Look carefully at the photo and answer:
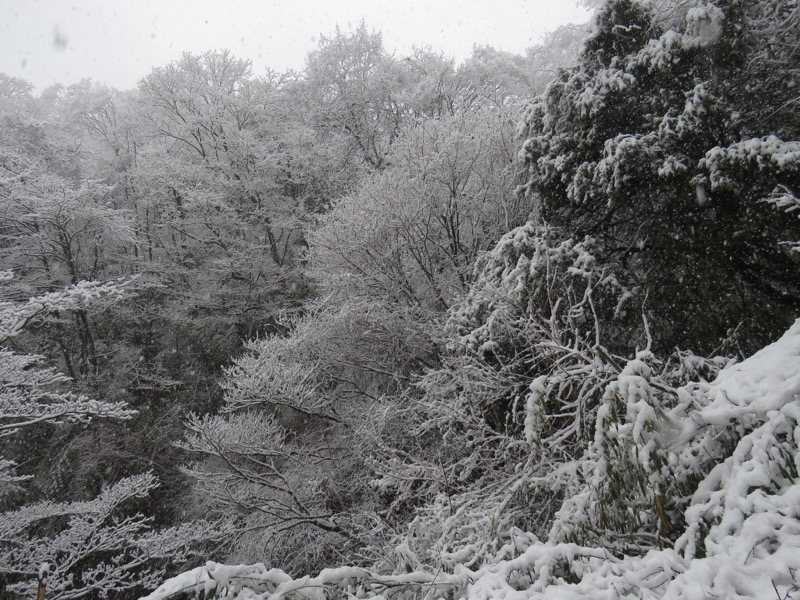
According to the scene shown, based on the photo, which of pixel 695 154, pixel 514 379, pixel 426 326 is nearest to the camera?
pixel 695 154

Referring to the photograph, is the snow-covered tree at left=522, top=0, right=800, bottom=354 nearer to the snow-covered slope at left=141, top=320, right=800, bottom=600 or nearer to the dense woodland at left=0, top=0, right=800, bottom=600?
the dense woodland at left=0, top=0, right=800, bottom=600

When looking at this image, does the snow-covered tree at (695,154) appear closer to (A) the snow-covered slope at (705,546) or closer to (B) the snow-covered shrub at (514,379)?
(B) the snow-covered shrub at (514,379)

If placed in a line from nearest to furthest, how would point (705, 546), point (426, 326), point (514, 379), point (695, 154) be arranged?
point (705, 546)
point (695, 154)
point (514, 379)
point (426, 326)

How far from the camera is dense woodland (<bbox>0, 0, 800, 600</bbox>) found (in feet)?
6.32

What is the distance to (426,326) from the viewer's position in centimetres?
847

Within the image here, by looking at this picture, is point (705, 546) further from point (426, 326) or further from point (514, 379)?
point (426, 326)

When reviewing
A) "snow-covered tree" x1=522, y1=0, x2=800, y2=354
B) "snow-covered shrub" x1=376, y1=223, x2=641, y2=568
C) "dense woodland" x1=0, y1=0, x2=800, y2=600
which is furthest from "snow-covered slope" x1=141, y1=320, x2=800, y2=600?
"snow-covered tree" x1=522, y1=0, x2=800, y2=354

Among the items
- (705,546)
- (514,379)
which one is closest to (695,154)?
(514,379)

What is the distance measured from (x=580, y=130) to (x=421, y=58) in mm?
14188

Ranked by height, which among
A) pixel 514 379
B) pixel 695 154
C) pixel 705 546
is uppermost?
pixel 695 154

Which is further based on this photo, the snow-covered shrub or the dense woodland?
the snow-covered shrub

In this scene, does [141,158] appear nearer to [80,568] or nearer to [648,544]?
[80,568]

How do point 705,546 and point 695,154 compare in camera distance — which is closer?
point 705,546

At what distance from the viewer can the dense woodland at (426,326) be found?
6.32 ft
